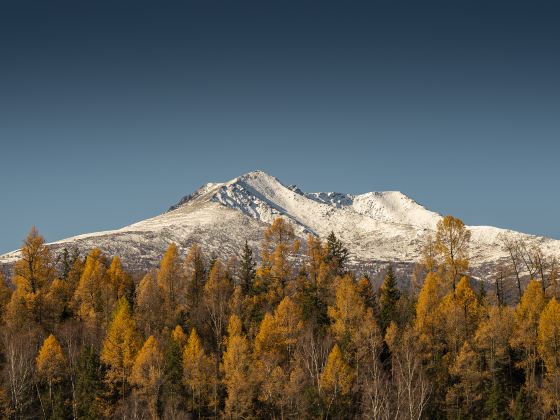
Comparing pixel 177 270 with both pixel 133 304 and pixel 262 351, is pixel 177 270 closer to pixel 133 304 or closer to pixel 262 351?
pixel 133 304

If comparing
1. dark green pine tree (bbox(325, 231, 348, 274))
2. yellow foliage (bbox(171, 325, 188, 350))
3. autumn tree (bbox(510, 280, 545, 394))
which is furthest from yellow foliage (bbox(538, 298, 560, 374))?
yellow foliage (bbox(171, 325, 188, 350))

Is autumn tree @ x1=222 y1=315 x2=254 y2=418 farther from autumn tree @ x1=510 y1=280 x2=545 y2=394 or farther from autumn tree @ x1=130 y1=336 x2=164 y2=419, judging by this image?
autumn tree @ x1=510 y1=280 x2=545 y2=394

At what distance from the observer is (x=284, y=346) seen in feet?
274

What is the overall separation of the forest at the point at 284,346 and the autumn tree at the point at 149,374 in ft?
0.66

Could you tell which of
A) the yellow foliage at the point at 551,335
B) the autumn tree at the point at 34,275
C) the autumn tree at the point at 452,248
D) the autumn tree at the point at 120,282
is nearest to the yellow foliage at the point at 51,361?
the autumn tree at the point at 34,275

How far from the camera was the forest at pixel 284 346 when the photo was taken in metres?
75.9

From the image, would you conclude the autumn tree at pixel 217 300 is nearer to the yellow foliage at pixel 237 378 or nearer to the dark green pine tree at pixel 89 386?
the yellow foliage at pixel 237 378

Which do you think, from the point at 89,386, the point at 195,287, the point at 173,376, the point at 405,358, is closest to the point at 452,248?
the point at 405,358

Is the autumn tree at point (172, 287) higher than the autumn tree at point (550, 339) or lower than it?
higher

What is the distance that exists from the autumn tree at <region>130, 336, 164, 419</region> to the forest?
200 mm

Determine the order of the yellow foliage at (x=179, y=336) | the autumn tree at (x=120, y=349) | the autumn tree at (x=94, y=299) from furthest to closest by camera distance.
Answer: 1. the autumn tree at (x=94, y=299)
2. the yellow foliage at (x=179, y=336)
3. the autumn tree at (x=120, y=349)

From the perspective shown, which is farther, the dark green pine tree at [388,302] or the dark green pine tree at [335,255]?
the dark green pine tree at [335,255]

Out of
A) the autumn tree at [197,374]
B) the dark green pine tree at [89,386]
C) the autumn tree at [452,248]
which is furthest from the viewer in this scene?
the autumn tree at [452,248]

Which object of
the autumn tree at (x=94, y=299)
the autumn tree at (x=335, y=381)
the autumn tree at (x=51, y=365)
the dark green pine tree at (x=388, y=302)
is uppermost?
the autumn tree at (x=94, y=299)
